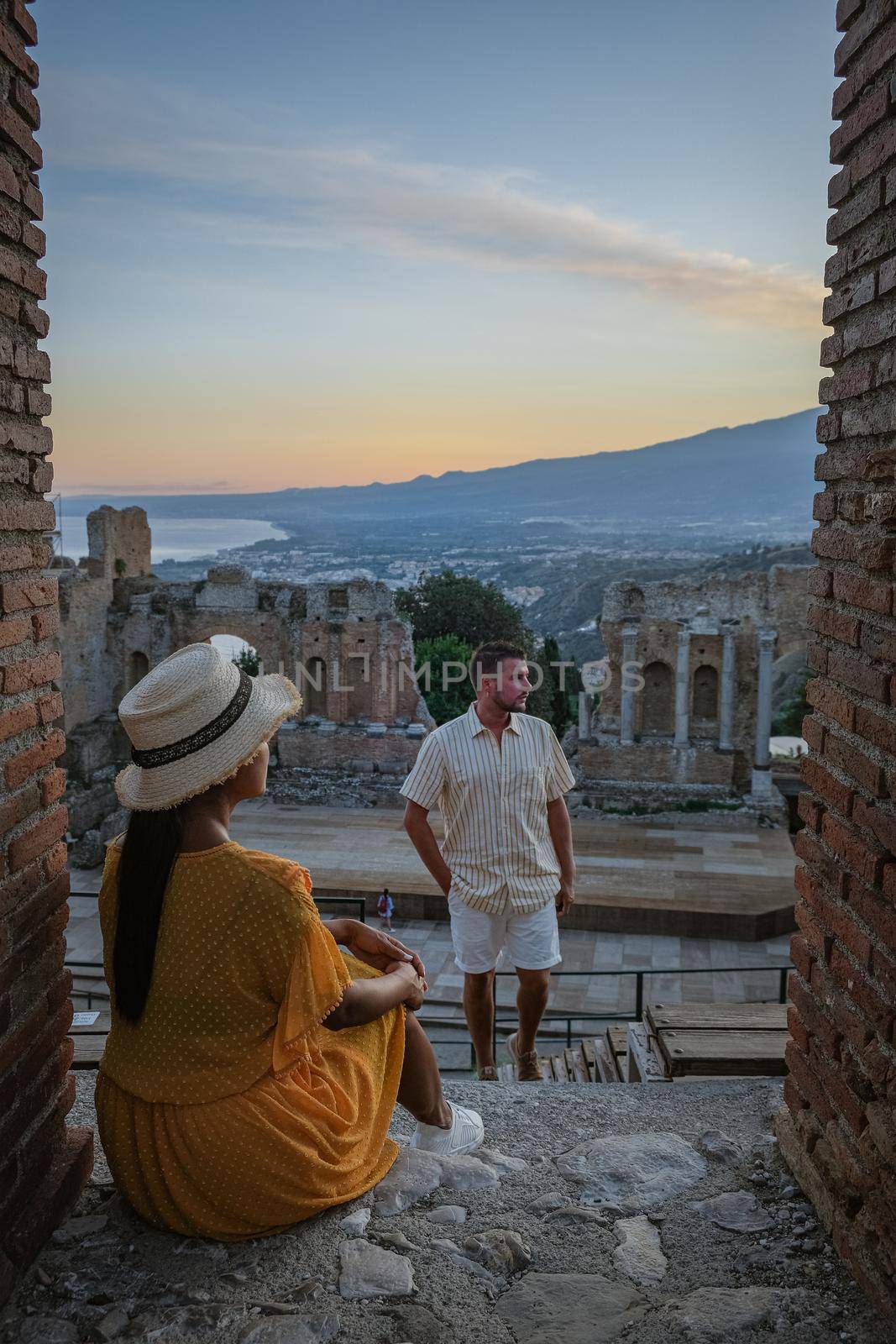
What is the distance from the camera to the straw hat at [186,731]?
3.23 metres

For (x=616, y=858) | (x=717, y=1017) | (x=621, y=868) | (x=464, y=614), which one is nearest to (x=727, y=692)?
(x=616, y=858)

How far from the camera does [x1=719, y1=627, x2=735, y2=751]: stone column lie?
80.0ft

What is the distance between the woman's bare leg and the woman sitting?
490 millimetres

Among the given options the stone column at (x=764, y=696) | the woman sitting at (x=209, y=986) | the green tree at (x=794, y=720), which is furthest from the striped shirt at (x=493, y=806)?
the green tree at (x=794, y=720)

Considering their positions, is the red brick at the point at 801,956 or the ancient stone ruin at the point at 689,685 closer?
the red brick at the point at 801,956

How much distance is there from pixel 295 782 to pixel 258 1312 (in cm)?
2015

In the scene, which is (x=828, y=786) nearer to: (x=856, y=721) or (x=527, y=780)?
(x=856, y=721)

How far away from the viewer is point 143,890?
10.6 feet

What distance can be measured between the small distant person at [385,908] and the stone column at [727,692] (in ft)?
35.8

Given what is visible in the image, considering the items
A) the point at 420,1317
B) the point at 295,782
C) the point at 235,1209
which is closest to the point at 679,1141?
the point at 420,1317

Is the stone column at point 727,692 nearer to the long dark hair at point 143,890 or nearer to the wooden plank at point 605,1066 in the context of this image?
the wooden plank at point 605,1066

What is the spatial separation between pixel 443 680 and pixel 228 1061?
33367 millimetres

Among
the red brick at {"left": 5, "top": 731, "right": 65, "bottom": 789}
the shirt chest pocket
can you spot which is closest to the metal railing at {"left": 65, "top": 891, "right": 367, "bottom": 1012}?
the red brick at {"left": 5, "top": 731, "right": 65, "bottom": 789}

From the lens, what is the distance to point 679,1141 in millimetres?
4258
